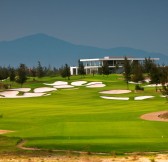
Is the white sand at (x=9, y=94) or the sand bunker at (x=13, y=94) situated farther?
the white sand at (x=9, y=94)

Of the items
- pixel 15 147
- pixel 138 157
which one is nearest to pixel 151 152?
pixel 138 157

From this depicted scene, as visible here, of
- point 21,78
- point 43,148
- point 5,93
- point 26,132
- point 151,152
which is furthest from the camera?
point 21,78

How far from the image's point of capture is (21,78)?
123000mm

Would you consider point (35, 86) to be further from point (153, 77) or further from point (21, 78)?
point (153, 77)

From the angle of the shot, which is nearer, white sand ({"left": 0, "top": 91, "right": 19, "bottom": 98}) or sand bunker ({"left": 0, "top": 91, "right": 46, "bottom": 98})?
sand bunker ({"left": 0, "top": 91, "right": 46, "bottom": 98})

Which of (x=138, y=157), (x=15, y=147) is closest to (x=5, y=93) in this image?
(x=15, y=147)

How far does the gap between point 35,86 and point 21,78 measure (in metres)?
5.47

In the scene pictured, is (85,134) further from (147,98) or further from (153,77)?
(153,77)

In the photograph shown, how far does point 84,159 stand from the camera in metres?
25.4

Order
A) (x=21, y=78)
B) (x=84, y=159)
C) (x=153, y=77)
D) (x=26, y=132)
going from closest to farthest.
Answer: (x=84, y=159) < (x=26, y=132) < (x=153, y=77) < (x=21, y=78)

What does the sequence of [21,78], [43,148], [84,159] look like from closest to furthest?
[84,159] < [43,148] < [21,78]

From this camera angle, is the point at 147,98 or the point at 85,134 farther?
the point at 147,98

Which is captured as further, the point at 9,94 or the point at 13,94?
the point at 9,94

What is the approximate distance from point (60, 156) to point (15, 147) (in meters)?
5.40
